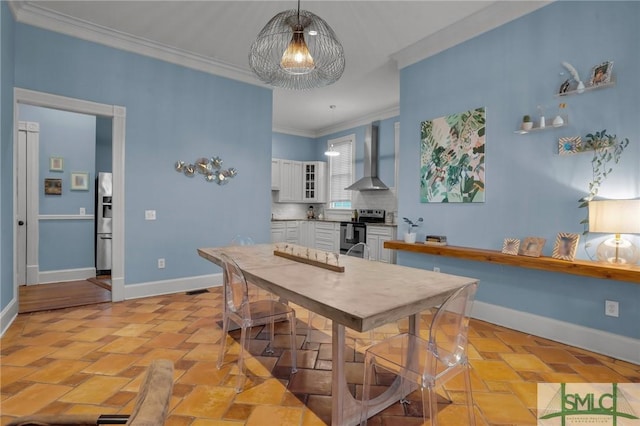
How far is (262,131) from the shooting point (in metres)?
4.96

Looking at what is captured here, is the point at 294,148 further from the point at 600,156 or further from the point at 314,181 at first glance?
the point at 600,156

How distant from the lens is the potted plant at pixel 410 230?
153 inches

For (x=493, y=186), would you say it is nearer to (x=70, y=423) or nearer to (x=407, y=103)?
(x=407, y=103)

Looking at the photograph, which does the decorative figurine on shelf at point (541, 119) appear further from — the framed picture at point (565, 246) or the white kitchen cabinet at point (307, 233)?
the white kitchen cabinet at point (307, 233)

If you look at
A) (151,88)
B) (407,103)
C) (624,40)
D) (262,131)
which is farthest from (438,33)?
(151,88)

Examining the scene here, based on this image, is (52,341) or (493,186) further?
(493,186)

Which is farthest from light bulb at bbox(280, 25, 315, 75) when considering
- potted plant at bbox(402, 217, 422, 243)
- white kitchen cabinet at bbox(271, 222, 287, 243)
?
white kitchen cabinet at bbox(271, 222, 287, 243)

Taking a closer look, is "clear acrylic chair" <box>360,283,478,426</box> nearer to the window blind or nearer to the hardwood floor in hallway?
the hardwood floor in hallway

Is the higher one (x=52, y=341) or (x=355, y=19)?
(x=355, y=19)

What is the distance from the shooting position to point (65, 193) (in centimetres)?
480

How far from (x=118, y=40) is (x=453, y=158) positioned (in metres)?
4.03

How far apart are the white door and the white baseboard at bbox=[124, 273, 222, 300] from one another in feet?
6.07

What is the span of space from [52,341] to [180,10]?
10.7ft

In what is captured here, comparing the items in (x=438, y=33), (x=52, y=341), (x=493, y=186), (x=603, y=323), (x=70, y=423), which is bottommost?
(x=52, y=341)
